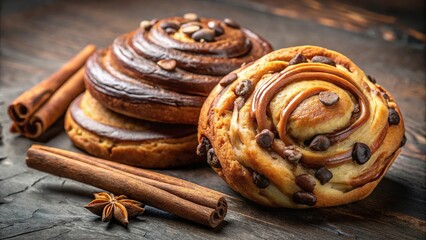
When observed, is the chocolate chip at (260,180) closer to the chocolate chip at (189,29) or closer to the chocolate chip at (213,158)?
the chocolate chip at (213,158)

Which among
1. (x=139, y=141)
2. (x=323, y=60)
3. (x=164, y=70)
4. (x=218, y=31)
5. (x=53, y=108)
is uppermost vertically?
(x=323, y=60)

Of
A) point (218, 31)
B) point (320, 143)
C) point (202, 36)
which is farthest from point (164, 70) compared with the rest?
point (320, 143)

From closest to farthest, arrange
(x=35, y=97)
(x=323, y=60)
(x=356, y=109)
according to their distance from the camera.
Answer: (x=356, y=109)
(x=323, y=60)
(x=35, y=97)

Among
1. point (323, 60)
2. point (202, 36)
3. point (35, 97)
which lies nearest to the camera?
point (323, 60)

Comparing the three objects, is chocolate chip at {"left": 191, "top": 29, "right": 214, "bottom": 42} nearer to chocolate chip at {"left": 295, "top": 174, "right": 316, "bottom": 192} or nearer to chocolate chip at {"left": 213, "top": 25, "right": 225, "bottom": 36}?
chocolate chip at {"left": 213, "top": 25, "right": 225, "bottom": 36}

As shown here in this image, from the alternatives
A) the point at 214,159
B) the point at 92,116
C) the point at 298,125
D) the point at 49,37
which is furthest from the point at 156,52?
the point at 49,37

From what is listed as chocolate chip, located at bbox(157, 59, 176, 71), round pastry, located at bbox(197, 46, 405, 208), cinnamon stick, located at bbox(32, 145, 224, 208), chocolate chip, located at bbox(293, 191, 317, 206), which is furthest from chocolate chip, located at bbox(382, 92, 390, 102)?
chocolate chip, located at bbox(157, 59, 176, 71)

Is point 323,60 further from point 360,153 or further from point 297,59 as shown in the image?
point 360,153
